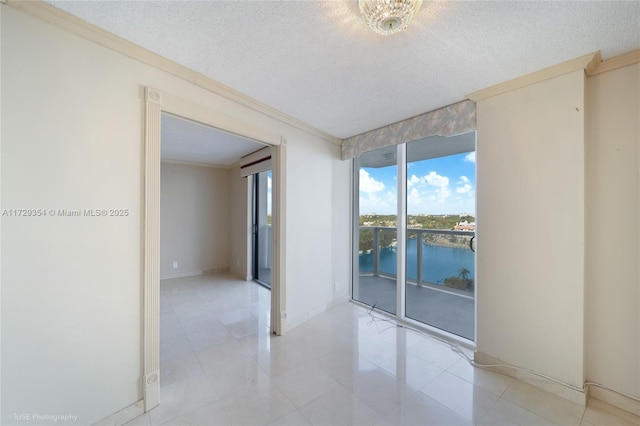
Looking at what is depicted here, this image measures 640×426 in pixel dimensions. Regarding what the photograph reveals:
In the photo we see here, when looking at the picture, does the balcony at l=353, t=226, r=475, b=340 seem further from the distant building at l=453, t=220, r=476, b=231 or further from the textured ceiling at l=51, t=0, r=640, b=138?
the textured ceiling at l=51, t=0, r=640, b=138

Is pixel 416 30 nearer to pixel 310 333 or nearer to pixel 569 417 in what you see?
pixel 569 417

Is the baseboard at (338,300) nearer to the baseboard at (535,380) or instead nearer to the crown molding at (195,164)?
the baseboard at (535,380)

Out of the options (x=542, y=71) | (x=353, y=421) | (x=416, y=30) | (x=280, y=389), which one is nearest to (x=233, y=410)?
(x=280, y=389)

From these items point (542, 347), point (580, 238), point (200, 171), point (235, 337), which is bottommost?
point (235, 337)

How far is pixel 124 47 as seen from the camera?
54.8 inches

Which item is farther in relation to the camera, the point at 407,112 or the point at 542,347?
the point at 407,112

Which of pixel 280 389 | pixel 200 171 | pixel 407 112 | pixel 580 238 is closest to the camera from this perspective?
pixel 580 238

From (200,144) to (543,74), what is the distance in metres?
3.90

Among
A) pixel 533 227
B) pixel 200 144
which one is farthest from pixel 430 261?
pixel 200 144

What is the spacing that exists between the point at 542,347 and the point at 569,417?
1.27ft

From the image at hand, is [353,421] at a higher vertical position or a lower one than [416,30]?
lower

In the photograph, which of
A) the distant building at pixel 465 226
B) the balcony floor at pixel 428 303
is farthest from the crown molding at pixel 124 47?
the balcony floor at pixel 428 303

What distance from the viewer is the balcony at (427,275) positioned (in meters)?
2.66

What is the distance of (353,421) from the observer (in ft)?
4.63
